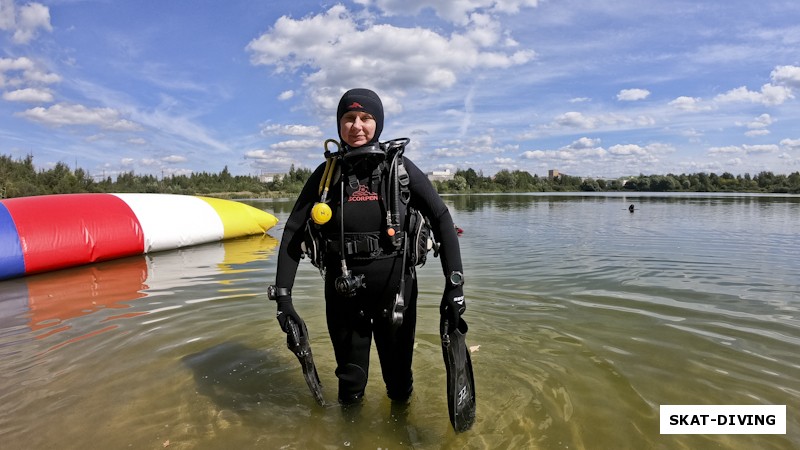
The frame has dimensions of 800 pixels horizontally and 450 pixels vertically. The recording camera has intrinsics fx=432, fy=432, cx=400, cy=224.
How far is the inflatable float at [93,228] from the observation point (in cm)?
809

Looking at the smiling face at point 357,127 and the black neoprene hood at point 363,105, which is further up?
the black neoprene hood at point 363,105

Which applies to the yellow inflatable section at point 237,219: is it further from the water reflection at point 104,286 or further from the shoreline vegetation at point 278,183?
the shoreline vegetation at point 278,183

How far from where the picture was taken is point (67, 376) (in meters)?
3.73

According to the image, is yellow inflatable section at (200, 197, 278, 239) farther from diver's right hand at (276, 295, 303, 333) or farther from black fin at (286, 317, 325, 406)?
diver's right hand at (276, 295, 303, 333)

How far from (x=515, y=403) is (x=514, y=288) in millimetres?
3804

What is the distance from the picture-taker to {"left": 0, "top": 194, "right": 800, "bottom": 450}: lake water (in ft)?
9.36

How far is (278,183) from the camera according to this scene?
98.3 m

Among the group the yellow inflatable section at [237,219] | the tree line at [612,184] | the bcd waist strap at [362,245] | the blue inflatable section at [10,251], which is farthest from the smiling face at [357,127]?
the tree line at [612,184]

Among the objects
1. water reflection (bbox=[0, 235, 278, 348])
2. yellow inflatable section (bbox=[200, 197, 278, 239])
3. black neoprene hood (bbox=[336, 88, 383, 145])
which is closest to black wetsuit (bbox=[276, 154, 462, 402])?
black neoprene hood (bbox=[336, 88, 383, 145])

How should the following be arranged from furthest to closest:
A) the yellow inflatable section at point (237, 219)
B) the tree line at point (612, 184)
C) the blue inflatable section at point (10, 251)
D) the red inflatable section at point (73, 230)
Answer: the tree line at point (612, 184) < the yellow inflatable section at point (237, 219) < the red inflatable section at point (73, 230) < the blue inflatable section at point (10, 251)

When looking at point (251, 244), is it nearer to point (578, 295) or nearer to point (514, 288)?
point (514, 288)

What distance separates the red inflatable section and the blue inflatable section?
77 mm

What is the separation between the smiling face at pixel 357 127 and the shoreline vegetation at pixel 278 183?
4787 cm

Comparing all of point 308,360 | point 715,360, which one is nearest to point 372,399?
point 308,360
